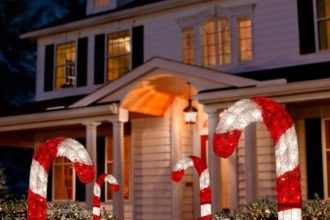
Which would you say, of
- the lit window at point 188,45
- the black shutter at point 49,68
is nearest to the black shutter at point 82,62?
the black shutter at point 49,68

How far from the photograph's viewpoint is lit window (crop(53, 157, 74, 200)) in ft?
60.6

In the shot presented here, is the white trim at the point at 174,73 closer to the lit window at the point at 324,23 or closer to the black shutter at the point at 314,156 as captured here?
the black shutter at the point at 314,156

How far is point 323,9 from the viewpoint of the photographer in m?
14.1

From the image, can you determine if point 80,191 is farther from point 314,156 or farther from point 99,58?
point 314,156

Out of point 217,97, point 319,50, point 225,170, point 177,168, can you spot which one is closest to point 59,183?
point 225,170

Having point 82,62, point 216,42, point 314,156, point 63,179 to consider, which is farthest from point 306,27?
point 63,179

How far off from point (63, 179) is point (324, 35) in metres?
9.34

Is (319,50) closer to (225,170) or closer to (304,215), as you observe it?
(225,170)

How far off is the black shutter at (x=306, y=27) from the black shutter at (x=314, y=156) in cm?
179

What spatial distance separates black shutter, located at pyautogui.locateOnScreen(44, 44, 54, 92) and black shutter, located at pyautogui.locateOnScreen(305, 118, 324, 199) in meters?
8.96

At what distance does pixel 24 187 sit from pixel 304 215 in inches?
1496

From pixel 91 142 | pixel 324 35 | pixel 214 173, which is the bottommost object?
pixel 214 173

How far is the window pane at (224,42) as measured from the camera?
1544 centimetres

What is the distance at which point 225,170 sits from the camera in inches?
599
